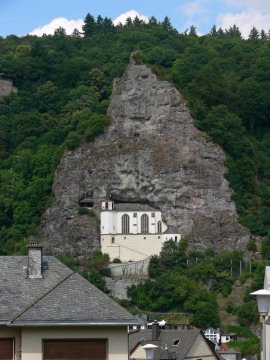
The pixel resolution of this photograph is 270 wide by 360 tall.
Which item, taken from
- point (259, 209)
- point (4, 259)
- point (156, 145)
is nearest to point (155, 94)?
point (156, 145)

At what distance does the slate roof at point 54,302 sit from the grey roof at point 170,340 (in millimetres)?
28348

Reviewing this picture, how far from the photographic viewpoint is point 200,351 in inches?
2657

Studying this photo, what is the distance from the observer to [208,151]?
17088cm

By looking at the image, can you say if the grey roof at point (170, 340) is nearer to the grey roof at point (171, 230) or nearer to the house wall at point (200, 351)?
the house wall at point (200, 351)

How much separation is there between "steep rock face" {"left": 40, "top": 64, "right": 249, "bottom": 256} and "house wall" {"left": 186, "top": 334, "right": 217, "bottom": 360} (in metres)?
94.2

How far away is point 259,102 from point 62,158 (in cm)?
2827

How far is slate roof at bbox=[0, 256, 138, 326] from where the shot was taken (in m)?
32.0

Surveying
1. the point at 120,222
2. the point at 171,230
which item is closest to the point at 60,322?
the point at 120,222

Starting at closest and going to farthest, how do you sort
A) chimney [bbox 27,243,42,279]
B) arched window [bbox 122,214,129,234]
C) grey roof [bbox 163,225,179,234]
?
chimney [bbox 27,243,42,279], arched window [bbox 122,214,129,234], grey roof [bbox 163,225,179,234]

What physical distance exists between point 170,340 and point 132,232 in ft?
304

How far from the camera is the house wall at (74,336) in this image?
3212cm

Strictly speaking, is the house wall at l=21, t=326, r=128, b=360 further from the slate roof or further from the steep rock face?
the steep rock face

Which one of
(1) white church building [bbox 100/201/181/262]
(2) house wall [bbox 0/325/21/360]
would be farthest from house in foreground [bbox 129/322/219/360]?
(1) white church building [bbox 100/201/181/262]

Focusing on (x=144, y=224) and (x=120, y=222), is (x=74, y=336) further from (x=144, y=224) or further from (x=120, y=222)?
(x=120, y=222)
